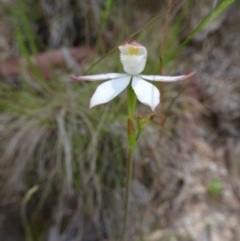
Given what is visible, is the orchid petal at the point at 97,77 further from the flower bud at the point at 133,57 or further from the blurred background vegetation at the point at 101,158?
the blurred background vegetation at the point at 101,158

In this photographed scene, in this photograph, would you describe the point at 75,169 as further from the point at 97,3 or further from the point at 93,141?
the point at 97,3

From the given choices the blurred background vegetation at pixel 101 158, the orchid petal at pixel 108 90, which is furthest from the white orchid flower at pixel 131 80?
the blurred background vegetation at pixel 101 158

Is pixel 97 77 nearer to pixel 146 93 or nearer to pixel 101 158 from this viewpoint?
pixel 146 93

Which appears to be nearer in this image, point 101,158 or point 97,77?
point 97,77

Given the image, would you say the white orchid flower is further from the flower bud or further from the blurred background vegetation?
the blurred background vegetation

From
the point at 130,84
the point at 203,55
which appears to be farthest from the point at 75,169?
the point at 203,55

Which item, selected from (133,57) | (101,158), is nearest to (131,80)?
(133,57)
